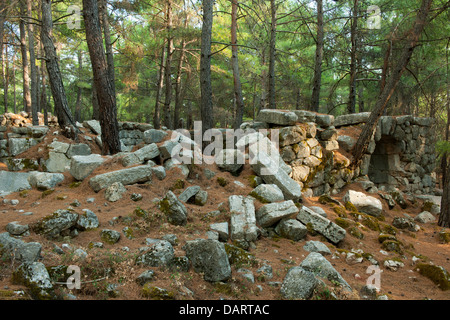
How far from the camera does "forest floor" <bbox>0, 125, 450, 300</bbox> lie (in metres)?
3.00

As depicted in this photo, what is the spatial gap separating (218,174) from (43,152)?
5.56 m

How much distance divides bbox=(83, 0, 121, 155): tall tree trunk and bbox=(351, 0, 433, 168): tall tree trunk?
7331 millimetres

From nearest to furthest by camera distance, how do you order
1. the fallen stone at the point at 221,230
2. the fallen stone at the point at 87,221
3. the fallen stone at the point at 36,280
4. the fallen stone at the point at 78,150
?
the fallen stone at the point at 36,280, the fallen stone at the point at 87,221, the fallen stone at the point at 221,230, the fallen stone at the point at 78,150

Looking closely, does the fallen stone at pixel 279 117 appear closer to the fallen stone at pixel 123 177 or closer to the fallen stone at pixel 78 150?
the fallen stone at pixel 123 177

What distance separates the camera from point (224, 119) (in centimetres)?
1920

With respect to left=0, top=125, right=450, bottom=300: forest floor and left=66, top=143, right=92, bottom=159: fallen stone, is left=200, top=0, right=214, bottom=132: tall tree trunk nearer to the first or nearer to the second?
left=0, top=125, right=450, bottom=300: forest floor

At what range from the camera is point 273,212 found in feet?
16.6

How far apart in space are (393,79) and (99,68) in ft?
25.8

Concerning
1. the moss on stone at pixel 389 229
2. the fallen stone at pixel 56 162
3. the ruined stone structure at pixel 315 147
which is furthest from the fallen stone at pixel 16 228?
the moss on stone at pixel 389 229

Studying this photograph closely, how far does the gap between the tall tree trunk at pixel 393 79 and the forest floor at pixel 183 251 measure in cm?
283

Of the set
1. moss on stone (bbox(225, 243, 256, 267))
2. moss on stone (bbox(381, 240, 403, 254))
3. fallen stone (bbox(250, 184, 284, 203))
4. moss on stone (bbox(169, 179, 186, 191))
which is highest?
moss on stone (bbox(169, 179, 186, 191))

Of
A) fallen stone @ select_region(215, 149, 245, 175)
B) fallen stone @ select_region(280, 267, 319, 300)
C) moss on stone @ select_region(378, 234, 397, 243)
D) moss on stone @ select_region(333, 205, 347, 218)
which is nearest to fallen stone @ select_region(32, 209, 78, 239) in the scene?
fallen stone @ select_region(280, 267, 319, 300)

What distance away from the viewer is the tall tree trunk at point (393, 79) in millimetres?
7367

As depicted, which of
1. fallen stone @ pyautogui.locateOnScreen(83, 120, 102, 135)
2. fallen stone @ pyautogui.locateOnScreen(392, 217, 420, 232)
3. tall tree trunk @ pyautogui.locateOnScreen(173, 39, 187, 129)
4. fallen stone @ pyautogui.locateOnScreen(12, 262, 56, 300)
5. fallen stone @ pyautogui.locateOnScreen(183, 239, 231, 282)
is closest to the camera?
fallen stone @ pyautogui.locateOnScreen(12, 262, 56, 300)
